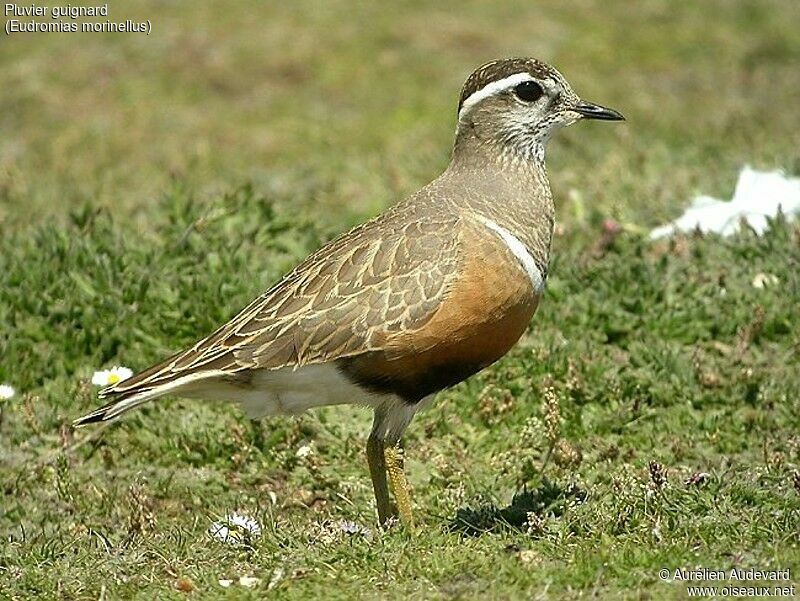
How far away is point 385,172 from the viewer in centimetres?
1152

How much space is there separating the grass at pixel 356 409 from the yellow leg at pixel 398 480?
22 cm

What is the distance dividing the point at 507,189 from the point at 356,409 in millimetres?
1767

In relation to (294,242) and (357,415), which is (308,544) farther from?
(294,242)

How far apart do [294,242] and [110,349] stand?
1514 millimetres

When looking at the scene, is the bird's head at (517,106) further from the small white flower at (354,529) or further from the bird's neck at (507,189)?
the small white flower at (354,529)

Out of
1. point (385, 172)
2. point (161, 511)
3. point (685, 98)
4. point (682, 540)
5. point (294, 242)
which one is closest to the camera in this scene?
point (682, 540)

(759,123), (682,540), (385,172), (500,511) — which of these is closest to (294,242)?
(385,172)

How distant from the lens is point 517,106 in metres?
7.29

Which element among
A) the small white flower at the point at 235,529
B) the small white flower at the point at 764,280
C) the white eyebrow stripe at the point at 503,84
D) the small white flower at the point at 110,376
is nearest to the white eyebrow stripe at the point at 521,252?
the white eyebrow stripe at the point at 503,84

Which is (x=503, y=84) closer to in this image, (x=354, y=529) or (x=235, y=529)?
(x=354, y=529)

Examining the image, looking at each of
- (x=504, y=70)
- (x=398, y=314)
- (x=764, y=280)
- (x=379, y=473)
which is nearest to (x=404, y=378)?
(x=398, y=314)

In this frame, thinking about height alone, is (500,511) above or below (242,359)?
below

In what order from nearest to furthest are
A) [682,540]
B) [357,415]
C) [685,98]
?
[682,540] → [357,415] → [685,98]

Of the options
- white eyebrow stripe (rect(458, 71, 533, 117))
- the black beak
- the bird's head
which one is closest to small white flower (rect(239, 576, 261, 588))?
the bird's head
